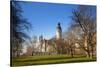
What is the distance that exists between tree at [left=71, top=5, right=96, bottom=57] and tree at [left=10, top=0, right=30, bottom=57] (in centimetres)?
77

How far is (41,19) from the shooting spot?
2619 mm

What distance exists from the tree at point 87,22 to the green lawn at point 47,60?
163mm

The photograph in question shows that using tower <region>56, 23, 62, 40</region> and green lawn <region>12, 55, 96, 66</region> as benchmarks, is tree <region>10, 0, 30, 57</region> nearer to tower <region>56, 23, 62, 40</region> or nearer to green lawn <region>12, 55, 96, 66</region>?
green lawn <region>12, 55, 96, 66</region>

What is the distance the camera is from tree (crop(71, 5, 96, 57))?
2779 mm

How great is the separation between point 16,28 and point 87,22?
1002mm

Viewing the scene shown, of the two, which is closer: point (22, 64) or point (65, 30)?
point (22, 64)

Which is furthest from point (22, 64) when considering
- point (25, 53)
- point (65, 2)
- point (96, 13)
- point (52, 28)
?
point (96, 13)

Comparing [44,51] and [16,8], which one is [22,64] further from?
[16,8]

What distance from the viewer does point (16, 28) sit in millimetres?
2508

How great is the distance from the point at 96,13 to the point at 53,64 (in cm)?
95

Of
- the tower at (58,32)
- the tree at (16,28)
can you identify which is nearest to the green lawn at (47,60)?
the tree at (16,28)

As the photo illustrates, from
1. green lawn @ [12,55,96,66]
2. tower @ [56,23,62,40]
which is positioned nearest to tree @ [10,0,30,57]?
green lawn @ [12,55,96,66]

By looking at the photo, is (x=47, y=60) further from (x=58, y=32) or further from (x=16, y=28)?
(x=16, y=28)

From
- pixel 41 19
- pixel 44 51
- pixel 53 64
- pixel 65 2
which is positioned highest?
pixel 65 2
